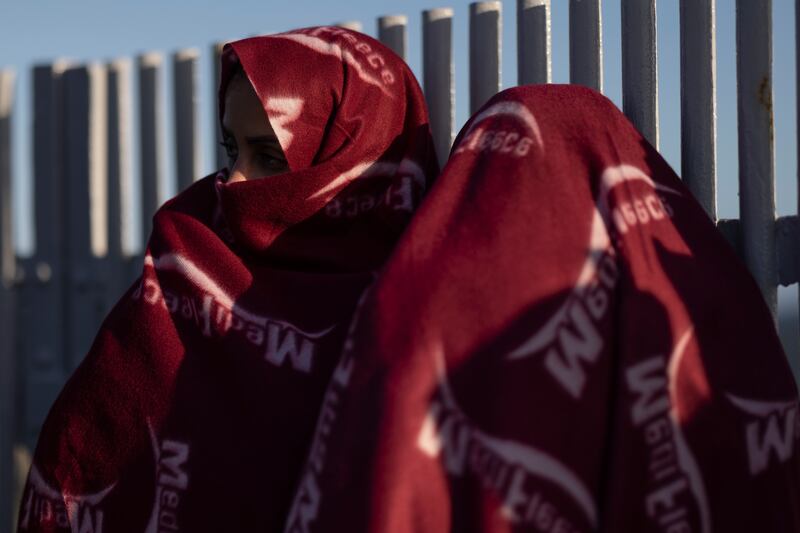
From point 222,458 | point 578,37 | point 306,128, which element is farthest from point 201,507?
point 578,37

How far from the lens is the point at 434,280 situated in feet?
4.53

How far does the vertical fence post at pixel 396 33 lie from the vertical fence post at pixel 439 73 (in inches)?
2.7

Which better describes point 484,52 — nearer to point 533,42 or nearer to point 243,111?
point 533,42

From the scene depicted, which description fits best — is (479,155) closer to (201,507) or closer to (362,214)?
(362,214)

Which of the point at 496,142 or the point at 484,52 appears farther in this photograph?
the point at 484,52

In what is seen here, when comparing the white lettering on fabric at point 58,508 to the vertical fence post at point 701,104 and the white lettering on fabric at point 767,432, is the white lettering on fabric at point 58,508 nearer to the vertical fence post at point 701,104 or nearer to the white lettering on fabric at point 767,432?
the white lettering on fabric at point 767,432

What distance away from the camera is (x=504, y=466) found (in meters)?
1.29

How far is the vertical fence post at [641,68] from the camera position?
6.24 ft

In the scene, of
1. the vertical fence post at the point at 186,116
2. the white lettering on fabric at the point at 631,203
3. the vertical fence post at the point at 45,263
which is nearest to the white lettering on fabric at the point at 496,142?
the white lettering on fabric at the point at 631,203

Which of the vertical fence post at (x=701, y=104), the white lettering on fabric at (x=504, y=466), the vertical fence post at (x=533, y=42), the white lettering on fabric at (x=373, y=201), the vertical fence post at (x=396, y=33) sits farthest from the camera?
the vertical fence post at (x=396, y=33)

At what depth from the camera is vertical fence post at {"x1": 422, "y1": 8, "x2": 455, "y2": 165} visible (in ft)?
7.33

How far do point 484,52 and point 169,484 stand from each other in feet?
3.94

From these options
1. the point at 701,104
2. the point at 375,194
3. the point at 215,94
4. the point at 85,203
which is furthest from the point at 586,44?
the point at 85,203

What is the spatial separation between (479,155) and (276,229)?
0.44 m
